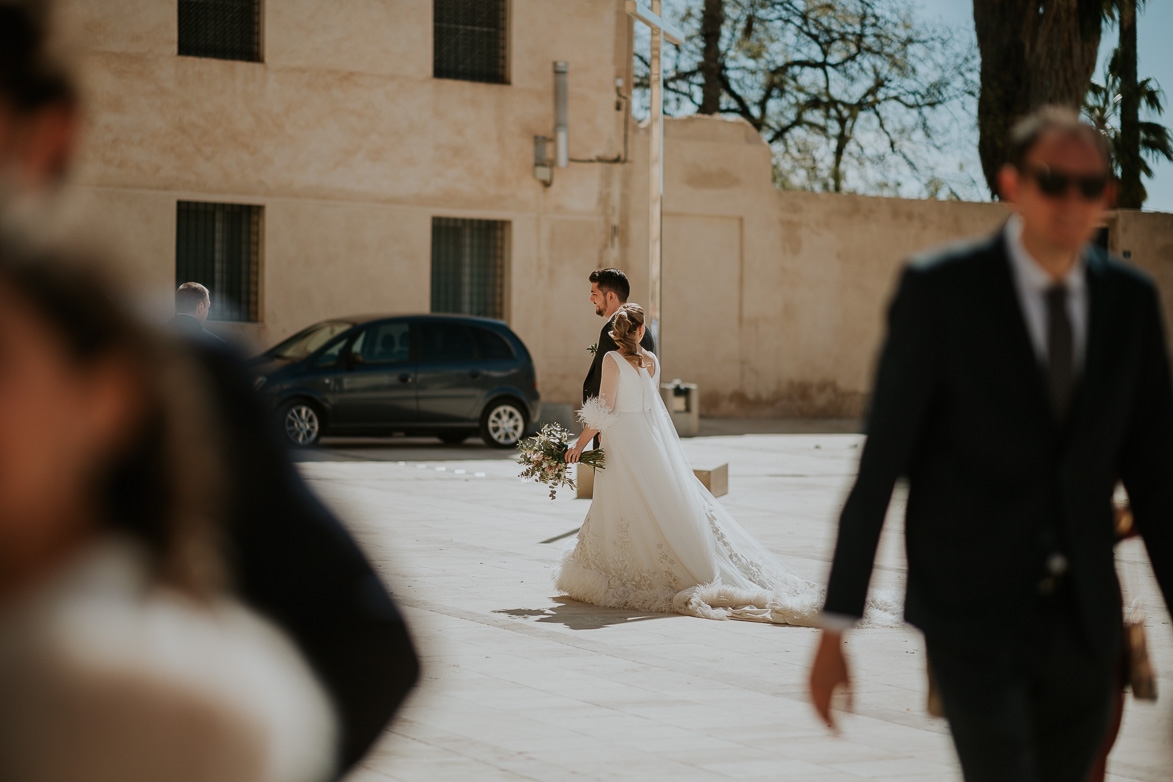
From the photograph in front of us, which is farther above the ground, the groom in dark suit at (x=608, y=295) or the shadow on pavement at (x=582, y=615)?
the groom in dark suit at (x=608, y=295)

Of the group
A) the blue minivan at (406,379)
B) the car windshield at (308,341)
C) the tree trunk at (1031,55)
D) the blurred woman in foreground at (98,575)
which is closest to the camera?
the blurred woman in foreground at (98,575)

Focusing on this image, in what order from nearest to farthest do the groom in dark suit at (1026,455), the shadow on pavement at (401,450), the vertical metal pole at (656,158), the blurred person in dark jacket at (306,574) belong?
1. the blurred person in dark jacket at (306,574)
2. the groom in dark suit at (1026,455)
3. the vertical metal pole at (656,158)
4. the shadow on pavement at (401,450)

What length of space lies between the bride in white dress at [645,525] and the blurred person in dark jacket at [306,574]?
747 centimetres

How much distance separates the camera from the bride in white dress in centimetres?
891

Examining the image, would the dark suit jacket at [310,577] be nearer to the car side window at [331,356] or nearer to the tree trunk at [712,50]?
the car side window at [331,356]

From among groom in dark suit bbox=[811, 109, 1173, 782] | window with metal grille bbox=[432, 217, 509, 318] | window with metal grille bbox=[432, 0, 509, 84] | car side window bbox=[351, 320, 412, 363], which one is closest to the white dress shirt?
groom in dark suit bbox=[811, 109, 1173, 782]

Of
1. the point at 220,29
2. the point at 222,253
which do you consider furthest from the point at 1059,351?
the point at 220,29

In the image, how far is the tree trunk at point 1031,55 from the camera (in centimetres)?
2925

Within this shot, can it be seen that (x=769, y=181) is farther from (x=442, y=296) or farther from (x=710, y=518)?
(x=710, y=518)

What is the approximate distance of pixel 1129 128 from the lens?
1415 inches

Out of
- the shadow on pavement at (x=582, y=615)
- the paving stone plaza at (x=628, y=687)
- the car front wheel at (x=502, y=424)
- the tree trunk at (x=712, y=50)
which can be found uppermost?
the tree trunk at (x=712, y=50)

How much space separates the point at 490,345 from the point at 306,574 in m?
20.3

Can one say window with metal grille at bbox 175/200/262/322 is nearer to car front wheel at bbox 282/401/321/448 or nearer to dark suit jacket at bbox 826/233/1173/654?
car front wheel at bbox 282/401/321/448

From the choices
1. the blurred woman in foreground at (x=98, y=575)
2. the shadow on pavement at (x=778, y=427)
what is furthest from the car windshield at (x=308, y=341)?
the blurred woman in foreground at (x=98, y=575)
